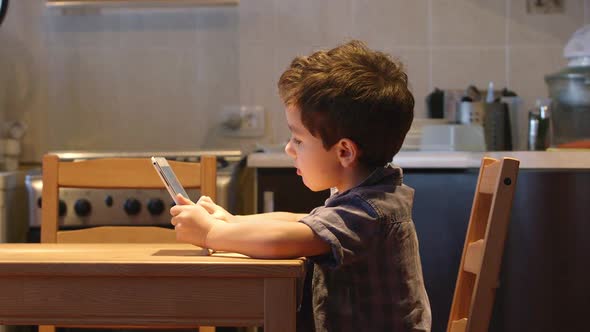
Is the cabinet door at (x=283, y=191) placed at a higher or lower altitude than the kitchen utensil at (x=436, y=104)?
lower

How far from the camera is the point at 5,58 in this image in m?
2.87

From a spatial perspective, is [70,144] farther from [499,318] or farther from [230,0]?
[499,318]

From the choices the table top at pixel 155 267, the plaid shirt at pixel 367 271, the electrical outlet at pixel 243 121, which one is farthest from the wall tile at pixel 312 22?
the table top at pixel 155 267

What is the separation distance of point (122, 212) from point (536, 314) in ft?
3.71

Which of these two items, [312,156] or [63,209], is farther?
[63,209]

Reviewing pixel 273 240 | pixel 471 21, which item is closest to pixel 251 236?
pixel 273 240

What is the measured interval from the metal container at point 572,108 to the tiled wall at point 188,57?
35cm

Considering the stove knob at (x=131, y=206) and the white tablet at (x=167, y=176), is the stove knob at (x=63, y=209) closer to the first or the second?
the stove knob at (x=131, y=206)

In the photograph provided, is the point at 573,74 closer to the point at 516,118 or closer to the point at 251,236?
the point at 516,118

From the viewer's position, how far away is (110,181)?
1.68 m

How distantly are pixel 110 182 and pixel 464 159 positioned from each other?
983mm

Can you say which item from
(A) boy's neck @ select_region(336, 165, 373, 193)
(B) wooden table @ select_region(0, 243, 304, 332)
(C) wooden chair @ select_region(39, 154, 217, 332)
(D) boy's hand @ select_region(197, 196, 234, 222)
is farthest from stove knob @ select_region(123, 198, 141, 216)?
(B) wooden table @ select_region(0, 243, 304, 332)

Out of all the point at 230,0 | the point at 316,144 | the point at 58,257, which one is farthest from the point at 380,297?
the point at 230,0

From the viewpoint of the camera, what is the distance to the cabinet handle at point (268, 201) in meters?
Result: 2.35
